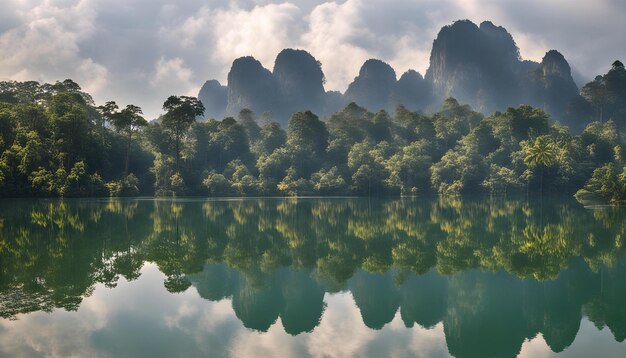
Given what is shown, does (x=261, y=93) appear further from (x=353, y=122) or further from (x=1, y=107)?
(x=1, y=107)

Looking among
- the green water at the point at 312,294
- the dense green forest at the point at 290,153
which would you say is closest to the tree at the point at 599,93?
the dense green forest at the point at 290,153

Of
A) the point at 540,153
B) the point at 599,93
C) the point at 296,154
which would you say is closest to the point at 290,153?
the point at 296,154

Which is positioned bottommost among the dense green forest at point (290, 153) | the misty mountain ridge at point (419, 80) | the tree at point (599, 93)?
the dense green forest at point (290, 153)

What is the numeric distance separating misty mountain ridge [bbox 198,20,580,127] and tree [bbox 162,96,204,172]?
10260cm

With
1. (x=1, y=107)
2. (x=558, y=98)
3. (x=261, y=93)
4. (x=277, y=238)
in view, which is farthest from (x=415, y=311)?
(x=261, y=93)

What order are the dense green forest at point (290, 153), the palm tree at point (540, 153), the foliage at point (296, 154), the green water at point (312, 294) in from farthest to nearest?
the palm tree at point (540, 153)
the foliage at point (296, 154)
the dense green forest at point (290, 153)
the green water at point (312, 294)

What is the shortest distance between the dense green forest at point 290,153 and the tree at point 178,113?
0.47 feet

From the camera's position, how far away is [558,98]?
144m

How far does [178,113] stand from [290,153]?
57.7 feet

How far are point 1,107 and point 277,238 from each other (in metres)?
50.5

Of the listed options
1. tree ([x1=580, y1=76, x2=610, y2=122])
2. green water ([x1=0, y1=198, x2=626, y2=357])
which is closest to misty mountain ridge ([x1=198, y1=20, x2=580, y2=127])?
tree ([x1=580, y1=76, x2=610, y2=122])

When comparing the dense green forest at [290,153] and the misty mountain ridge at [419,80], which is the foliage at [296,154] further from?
the misty mountain ridge at [419,80]

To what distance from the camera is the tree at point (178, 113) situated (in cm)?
6819

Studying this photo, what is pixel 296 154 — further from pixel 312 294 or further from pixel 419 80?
pixel 419 80
